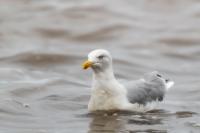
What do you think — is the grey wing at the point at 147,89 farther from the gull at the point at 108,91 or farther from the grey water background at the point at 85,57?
the grey water background at the point at 85,57

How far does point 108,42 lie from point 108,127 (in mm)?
7386

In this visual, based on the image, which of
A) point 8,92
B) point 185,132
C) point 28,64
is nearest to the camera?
point 185,132

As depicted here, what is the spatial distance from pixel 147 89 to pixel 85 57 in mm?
4498

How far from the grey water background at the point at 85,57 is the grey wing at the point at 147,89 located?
0.22m

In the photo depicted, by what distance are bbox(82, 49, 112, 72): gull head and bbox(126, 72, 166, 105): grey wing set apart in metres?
0.48

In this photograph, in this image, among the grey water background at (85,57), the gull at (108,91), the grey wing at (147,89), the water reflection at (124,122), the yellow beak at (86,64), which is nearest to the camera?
Result: the water reflection at (124,122)

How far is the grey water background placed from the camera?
10102 mm

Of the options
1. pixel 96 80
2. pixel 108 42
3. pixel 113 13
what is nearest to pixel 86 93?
pixel 96 80

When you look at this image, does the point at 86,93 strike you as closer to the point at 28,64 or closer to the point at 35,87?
the point at 35,87

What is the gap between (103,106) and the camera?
33.8 ft

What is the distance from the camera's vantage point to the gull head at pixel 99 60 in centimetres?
1018

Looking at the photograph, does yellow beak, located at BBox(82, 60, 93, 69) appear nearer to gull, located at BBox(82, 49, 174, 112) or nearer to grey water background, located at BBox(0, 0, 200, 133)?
gull, located at BBox(82, 49, 174, 112)

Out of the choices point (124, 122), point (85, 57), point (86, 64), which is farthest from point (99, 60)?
point (85, 57)

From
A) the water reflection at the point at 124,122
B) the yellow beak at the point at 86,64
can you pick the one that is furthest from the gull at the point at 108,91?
the water reflection at the point at 124,122
